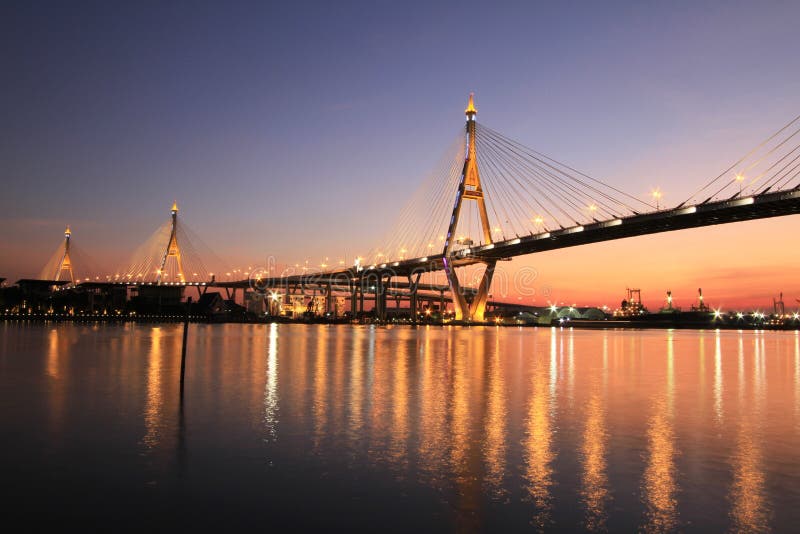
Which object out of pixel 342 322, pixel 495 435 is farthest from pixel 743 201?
pixel 342 322

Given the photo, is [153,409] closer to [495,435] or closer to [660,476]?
[495,435]

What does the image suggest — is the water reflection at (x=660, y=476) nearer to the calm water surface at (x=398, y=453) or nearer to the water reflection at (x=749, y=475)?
the calm water surface at (x=398, y=453)

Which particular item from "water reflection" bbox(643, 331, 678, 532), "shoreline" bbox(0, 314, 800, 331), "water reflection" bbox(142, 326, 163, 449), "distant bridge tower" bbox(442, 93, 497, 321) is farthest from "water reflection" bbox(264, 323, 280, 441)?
"shoreline" bbox(0, 314, 800, 331)

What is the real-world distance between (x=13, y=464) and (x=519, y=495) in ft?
24.8

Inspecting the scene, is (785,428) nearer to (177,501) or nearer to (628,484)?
(628,484)

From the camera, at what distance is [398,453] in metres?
10.3

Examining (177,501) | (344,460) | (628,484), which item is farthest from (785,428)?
(177,501)

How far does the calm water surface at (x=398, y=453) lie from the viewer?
7.18 metres

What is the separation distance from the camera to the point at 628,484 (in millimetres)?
8453

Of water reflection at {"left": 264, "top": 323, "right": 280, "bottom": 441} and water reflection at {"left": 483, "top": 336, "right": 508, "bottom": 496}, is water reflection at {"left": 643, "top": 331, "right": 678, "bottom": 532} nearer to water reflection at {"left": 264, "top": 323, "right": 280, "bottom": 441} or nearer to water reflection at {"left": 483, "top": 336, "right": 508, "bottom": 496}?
water reflection at {"left": 483, "top": 336, "right": 508, "bottom": 496}

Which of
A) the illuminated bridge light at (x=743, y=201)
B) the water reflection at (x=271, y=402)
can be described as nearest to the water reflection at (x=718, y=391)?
the water reflection at (x=271, y=402)

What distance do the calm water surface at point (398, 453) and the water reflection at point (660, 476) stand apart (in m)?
0.04

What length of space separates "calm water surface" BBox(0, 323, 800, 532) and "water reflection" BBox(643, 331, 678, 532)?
0.04m

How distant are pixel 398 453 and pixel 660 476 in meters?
4.06
